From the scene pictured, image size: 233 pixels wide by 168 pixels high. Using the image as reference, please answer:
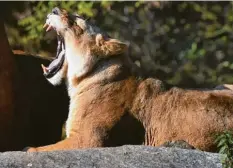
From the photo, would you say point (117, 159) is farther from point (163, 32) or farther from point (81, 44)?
point (163, 32)

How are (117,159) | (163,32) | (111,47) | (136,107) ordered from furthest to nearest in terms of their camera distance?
(163,32) < (111,47) < (136,107) < (117,159)

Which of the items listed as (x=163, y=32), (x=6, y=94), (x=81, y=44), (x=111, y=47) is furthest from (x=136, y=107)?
(x=163, y=32)

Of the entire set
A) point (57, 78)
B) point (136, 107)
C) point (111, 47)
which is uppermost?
point (111, 47)

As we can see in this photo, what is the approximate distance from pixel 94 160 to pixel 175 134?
5.54 ft

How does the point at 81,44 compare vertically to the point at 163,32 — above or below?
below

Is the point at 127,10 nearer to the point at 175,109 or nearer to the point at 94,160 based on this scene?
the point at 175,109

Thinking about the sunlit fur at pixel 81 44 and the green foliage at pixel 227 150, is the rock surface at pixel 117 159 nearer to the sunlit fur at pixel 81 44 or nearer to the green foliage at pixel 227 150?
the green foliage at pixel 227 150

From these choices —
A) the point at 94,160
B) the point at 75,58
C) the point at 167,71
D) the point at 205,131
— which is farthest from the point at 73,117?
the point at 167,71

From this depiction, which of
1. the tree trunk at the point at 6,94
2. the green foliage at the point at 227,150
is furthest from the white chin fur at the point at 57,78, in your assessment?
the green foliage at the point at 227,150

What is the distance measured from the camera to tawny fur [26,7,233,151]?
6852mm

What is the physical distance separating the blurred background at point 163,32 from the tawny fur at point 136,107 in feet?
8.58

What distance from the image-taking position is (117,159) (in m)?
5.41

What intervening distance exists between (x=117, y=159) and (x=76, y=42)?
203 cm

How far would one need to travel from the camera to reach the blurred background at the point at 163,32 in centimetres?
980
